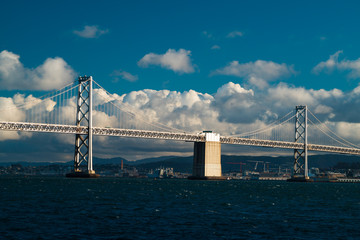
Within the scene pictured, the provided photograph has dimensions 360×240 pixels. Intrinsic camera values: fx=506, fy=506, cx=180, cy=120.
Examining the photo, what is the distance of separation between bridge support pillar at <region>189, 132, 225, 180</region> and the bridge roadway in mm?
2068

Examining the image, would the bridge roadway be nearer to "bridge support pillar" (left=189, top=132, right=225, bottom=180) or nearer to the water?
"bridge support pillar" (left=189, top=132, right=225, bottom=180)

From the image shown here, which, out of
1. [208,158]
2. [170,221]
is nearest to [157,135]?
[208,158]

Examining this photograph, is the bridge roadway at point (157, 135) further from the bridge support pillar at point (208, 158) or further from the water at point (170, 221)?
the water at point (170, 221)

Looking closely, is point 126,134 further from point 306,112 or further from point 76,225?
point 76,225

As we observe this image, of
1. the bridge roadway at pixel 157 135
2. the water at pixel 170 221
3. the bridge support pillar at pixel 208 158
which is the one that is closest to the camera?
the water at pixel 170 221

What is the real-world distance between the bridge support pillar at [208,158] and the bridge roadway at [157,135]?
81.4 inches

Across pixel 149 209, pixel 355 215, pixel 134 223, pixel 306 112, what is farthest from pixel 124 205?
pixel 306 112

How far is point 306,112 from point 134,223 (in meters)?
134

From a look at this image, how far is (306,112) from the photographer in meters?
157

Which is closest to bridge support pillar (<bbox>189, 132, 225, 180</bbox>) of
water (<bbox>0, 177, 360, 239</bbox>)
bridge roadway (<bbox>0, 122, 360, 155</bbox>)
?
bridge roadway (<bbox>0, 122, 360, 155</bbox>)

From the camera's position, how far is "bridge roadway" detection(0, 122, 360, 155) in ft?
338

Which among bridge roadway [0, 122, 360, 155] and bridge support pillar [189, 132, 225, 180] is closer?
bridge roadway [0, 122, 360, 155]

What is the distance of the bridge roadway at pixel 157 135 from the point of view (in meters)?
103

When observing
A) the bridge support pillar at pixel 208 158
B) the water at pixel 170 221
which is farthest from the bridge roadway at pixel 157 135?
the water at pixel 170 221
